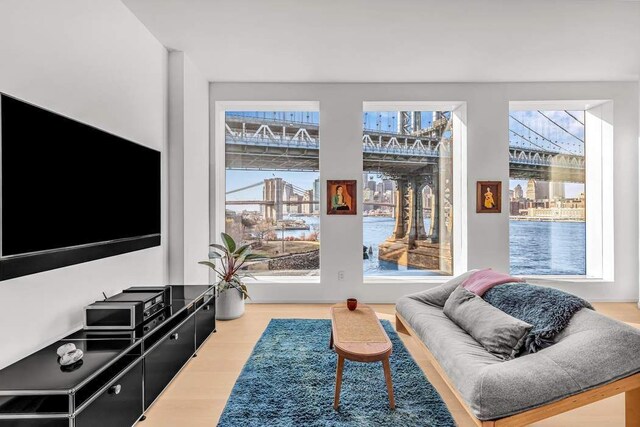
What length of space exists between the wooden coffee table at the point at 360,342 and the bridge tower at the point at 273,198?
7.71 ft

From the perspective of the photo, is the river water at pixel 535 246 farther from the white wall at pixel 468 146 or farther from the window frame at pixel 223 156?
the window frame at pixel 223 156

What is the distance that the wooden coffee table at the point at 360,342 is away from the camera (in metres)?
2.04

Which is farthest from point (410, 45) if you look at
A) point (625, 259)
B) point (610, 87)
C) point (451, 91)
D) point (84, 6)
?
point (625, 259)

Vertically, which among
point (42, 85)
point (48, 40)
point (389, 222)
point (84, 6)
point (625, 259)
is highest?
point (84, 6)

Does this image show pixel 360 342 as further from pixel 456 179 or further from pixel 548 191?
pixel 548 191

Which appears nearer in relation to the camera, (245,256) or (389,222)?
(245,256)

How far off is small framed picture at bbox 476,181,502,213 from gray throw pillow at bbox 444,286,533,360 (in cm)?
201

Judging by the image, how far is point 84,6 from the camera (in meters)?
2.33

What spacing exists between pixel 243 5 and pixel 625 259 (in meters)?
5.47

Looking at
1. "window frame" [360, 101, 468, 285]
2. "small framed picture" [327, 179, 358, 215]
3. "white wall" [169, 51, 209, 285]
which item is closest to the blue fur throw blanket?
"window frame" [360, 101, 468, 285]

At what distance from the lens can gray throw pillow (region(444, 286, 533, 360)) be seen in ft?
6.92

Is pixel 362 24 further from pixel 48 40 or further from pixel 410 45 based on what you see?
pixel 48 40

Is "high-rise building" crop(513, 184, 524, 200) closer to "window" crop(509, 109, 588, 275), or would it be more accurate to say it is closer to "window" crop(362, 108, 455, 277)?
"window" crop(509, 109, 588, 275)

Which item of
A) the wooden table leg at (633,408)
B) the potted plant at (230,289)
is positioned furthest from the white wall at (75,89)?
the wooden table leg at (633,408)
